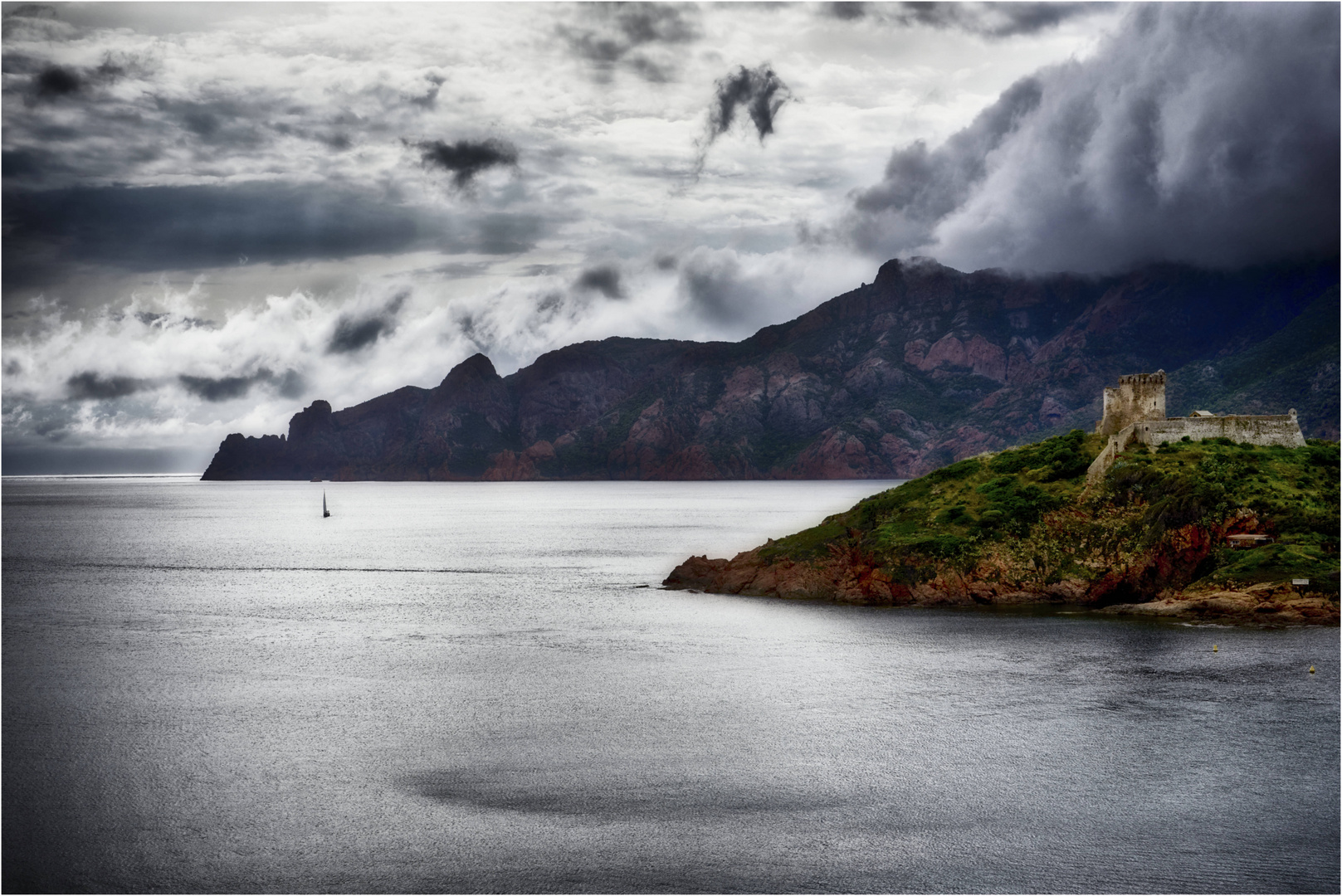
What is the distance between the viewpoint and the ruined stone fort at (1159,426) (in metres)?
80.1

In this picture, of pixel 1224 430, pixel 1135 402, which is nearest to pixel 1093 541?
pixel 1135 402

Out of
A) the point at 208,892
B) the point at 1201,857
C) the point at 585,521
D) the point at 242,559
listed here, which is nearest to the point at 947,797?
the point at 1201,857

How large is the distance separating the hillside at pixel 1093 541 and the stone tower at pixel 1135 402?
2139mm

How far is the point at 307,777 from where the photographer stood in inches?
1334

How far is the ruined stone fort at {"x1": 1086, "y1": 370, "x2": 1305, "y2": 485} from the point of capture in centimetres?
8006

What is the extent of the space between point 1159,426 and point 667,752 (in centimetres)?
5870

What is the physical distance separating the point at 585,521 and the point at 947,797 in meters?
159

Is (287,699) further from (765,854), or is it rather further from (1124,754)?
(1124,754)

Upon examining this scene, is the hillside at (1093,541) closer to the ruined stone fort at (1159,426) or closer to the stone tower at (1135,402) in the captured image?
the ruined stone fort at (1159,426)

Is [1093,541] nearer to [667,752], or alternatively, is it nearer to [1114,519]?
[1114,519]

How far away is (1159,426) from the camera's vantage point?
80.5m

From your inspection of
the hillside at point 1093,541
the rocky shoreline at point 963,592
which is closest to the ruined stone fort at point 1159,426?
the hillside at point 1093,541

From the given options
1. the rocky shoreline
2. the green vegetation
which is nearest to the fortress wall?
the green vegetation

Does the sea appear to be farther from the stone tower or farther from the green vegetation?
the stone tower
